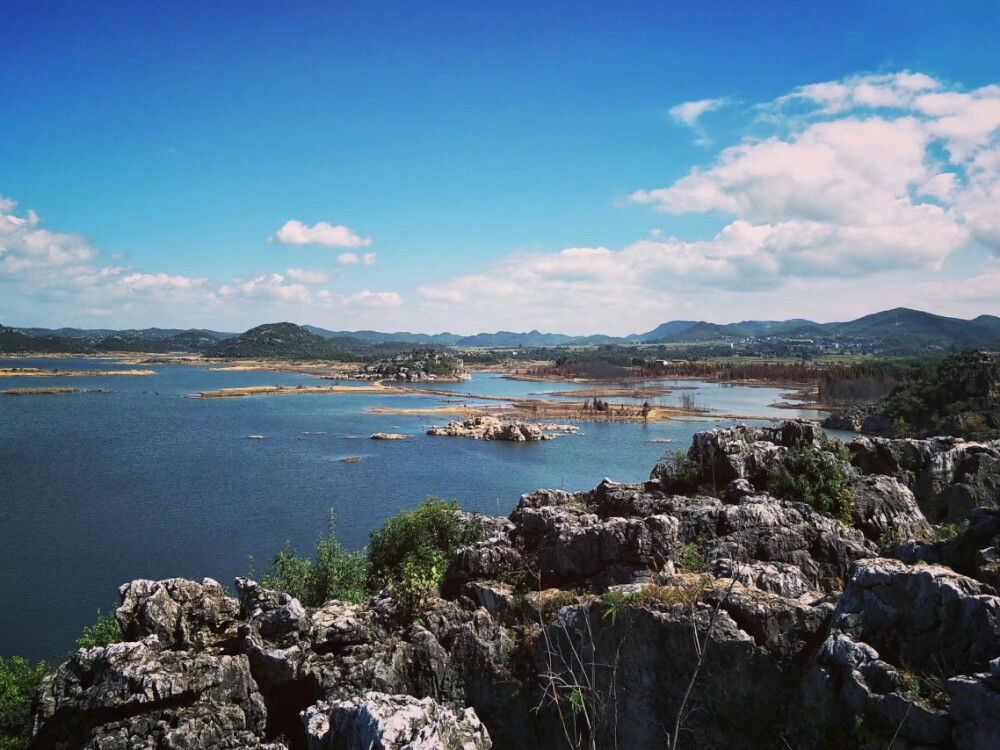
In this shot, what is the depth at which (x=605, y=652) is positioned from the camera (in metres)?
14.2

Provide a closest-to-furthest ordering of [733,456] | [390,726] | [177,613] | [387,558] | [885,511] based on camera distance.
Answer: [390,726] → [177,613] → [885,511] → [733,456] → [387,558]

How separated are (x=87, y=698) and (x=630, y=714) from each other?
1088cm

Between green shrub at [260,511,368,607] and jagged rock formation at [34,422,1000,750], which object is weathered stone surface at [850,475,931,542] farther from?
green shrub at [260,511,368,607]

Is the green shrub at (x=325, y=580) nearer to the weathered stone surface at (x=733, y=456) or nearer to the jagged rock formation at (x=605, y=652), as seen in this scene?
the jagged rock formation at (x=605, y=652)

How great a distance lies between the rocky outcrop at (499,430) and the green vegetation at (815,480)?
7072 centimetres

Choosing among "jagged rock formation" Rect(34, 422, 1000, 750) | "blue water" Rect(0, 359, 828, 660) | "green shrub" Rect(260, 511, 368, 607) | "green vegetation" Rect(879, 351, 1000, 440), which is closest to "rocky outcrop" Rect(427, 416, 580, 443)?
"blue water" Rect(0, 359, 828, 660)

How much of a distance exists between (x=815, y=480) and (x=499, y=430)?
2943 inches

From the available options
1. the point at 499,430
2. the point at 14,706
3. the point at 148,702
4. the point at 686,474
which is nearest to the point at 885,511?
the point at 686,474

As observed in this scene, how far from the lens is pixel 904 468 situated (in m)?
23.9

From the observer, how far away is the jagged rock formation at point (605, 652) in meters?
11.0

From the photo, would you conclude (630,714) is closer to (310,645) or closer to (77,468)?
(310,645)

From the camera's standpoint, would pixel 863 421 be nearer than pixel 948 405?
No

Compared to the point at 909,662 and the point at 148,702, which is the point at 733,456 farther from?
the point at 148,702

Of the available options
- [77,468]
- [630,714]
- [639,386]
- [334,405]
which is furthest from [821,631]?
[639,386]
